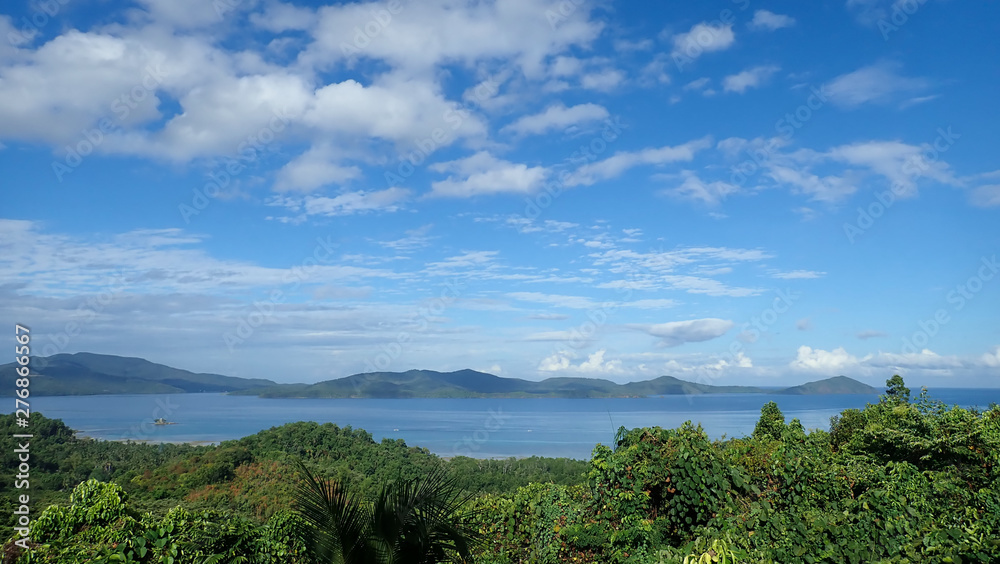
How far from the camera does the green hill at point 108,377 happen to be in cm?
10062

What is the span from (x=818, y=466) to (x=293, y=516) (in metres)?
7.18

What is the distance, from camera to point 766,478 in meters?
8.68

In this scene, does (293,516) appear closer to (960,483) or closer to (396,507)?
(396,507)

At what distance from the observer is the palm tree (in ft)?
14.4

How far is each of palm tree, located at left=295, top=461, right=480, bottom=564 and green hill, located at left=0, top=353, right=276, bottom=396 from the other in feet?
279

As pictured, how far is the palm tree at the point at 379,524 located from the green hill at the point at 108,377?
3353 inches

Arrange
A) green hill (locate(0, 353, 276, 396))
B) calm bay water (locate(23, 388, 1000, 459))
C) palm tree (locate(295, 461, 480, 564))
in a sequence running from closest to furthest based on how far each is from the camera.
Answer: palm tree (locate(295, 461, 480, 564)), calm bay water (locate(23, 388, 1000, 459)), green hill (locate(0, 353, 276, 396))

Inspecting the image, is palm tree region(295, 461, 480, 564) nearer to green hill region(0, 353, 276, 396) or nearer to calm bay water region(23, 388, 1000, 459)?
calm bay water region(23, 388, 1000, 459)

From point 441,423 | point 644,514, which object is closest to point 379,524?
point 644,514

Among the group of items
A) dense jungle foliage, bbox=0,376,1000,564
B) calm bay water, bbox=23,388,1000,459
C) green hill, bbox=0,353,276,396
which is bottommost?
calm bay water, bbox=23,388,1000,459

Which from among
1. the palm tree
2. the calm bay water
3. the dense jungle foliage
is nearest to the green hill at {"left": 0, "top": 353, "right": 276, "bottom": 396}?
the calm bay water

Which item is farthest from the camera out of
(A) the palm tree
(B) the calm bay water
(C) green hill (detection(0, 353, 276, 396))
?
(C) green hill (detection(0, 353, 276, 396))

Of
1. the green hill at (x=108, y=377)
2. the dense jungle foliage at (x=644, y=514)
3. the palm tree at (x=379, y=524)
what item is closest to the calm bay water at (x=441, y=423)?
the green hill at (x=108, y=377)

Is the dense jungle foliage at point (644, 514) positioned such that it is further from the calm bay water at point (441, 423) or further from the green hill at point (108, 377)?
the green hill at point (108, 377)
